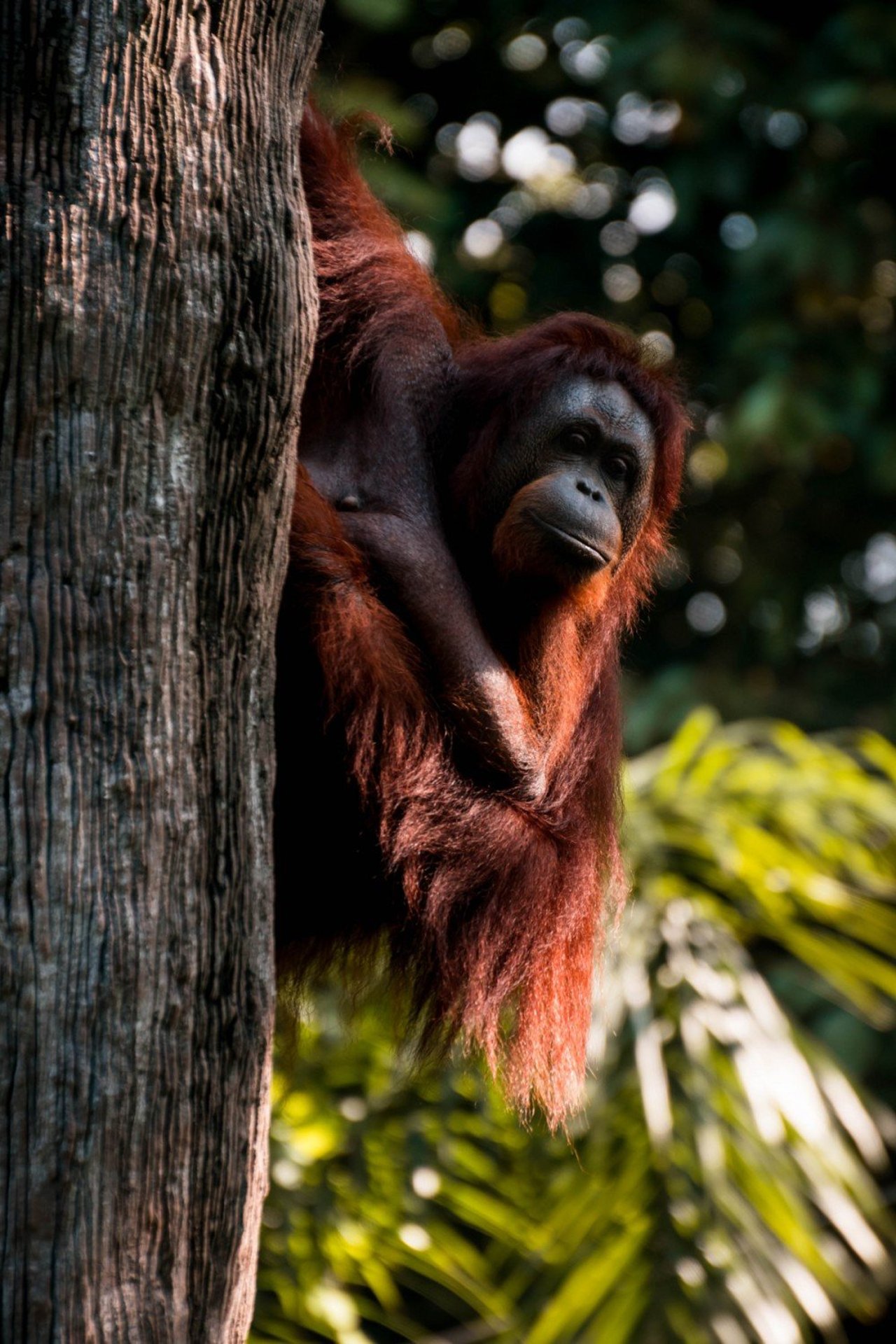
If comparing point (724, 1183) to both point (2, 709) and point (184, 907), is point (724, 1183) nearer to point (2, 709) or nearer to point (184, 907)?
point (184, 907)

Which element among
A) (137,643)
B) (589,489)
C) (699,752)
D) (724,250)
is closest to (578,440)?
(589,489)

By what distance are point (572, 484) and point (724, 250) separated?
4906 millimetres

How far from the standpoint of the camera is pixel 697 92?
595cm

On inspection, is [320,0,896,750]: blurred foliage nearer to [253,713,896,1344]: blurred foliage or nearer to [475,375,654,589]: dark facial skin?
[253,713,896,1344]: blurred foliage

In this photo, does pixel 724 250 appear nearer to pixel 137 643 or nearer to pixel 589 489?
pixel 589 489

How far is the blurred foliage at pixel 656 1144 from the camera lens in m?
3.37

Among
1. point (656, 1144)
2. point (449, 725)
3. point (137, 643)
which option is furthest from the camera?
point (656, 1144)

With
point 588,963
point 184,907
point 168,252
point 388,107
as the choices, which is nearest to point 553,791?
point 588,963

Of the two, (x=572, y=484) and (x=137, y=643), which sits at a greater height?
(x=137, y=643)

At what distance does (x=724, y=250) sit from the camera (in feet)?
23.0

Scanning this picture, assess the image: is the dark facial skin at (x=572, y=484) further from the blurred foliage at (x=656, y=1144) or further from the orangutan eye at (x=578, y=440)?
the blurred foliage at (x=656, y=1144)

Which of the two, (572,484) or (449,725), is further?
(572,484)

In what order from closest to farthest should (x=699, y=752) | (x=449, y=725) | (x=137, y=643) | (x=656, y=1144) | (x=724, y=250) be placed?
(x=137, y=643) → (x=449, y=725) → (x=656, y=1144) → (x=699, y=752) → (x=724, y=250)

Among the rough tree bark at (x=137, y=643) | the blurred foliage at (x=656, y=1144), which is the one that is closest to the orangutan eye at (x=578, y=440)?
the rough tree bark at (x=137, y=643)
